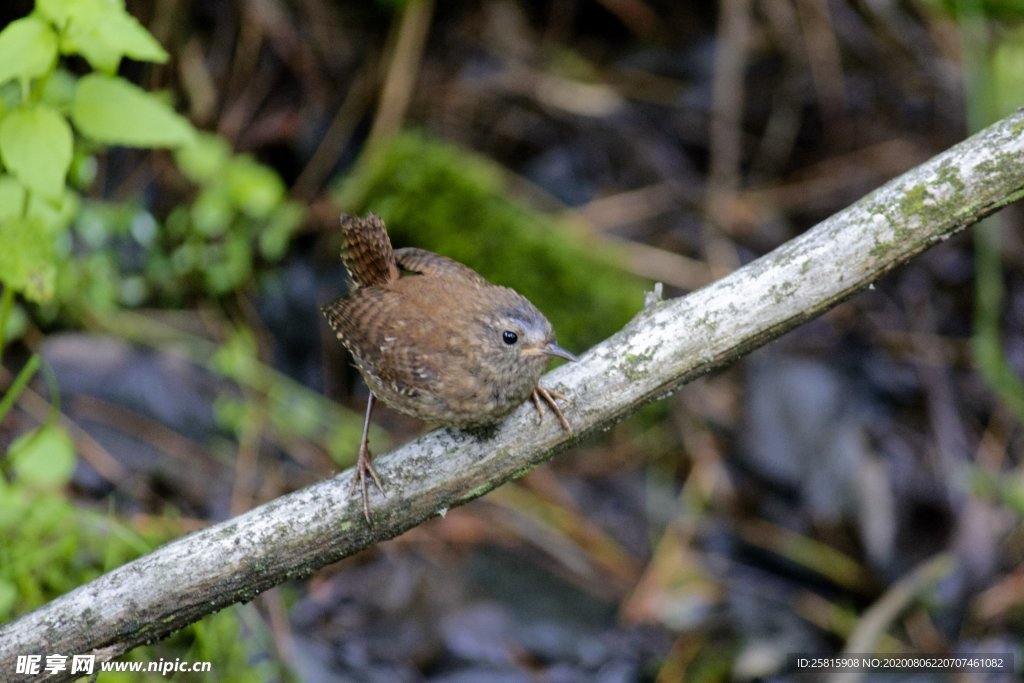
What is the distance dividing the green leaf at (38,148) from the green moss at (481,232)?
245 cm

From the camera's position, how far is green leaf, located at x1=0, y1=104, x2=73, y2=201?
239 centimetres

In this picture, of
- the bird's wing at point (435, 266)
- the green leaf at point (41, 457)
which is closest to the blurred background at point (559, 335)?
the green leaf at point (41, 457)

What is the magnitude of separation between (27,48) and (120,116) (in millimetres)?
280

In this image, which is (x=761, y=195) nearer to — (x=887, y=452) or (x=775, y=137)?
(x=775, y=137)

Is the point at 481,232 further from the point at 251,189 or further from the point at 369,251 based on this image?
the point at 369,251

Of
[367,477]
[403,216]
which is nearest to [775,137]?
[403,216]

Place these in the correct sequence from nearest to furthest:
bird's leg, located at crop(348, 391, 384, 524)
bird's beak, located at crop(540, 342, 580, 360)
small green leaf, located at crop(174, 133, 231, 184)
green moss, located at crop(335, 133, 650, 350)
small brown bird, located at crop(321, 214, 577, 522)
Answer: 1. bird's leg, located at crop(348, 391, 384, 524)
2. small brown bird, located at crop(321, 214, 577, 522)
3. bird's beak, located at crop(540, 342, 580, 360)
4. small green leaf, located at crop(174, 133, 231, 184)
5. green moss, located at crop(335, 133, 650, 350)

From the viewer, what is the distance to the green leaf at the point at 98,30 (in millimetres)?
2357

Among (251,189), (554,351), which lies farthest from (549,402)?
(251,189)

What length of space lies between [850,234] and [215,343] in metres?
3.06

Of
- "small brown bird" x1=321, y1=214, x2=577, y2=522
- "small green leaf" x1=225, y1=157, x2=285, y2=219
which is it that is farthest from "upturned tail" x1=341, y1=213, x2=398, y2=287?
"small green leaf" x1=225, y1=157, x2=285, y2=219

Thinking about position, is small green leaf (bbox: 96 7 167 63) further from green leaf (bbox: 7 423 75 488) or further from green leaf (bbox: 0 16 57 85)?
green leaf (bbox: 7 423 75 488)

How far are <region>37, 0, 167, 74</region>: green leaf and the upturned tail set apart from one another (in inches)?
32.2

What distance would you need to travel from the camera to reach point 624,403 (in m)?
2.57
